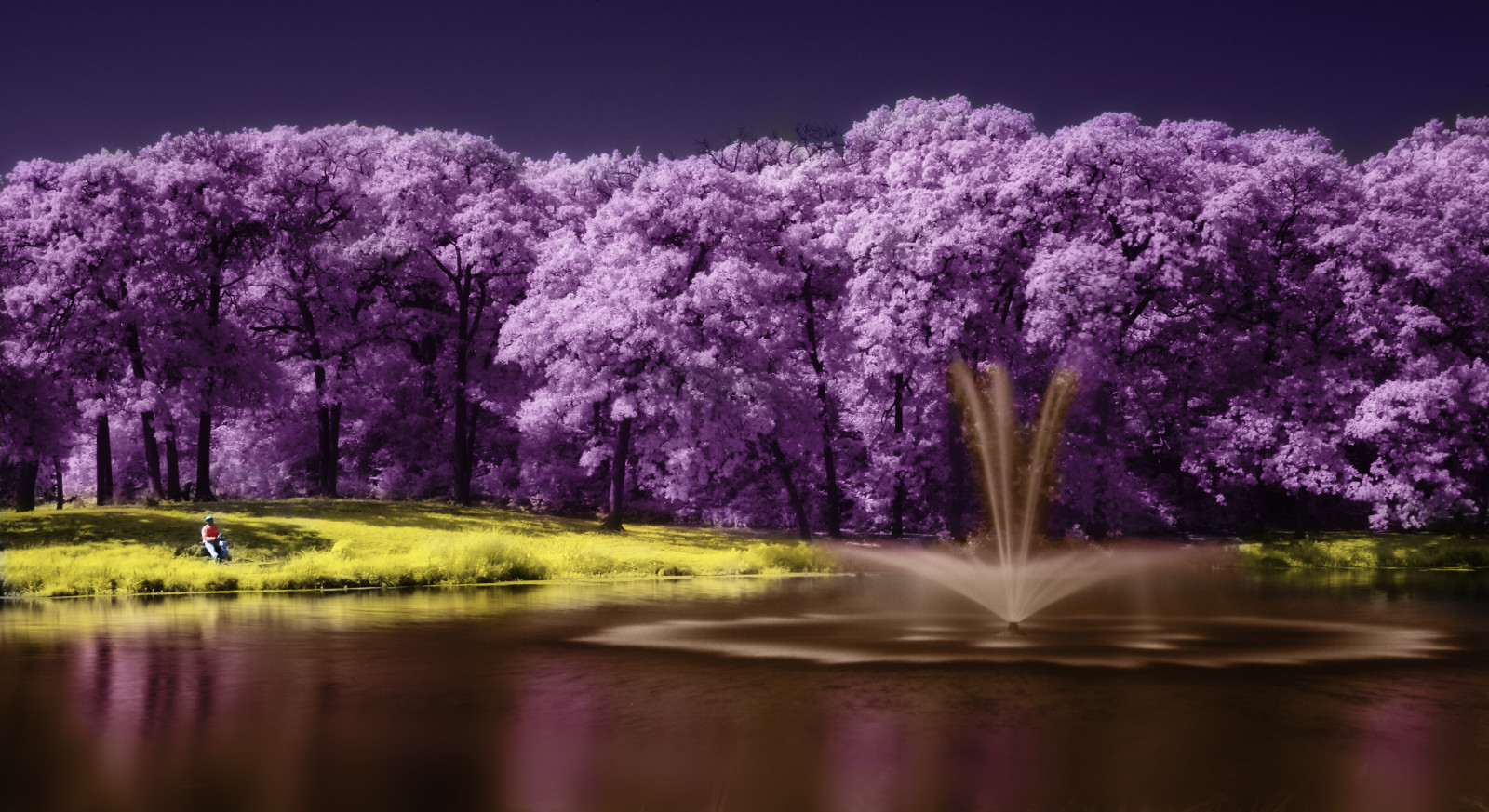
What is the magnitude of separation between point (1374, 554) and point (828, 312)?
75.7 feet

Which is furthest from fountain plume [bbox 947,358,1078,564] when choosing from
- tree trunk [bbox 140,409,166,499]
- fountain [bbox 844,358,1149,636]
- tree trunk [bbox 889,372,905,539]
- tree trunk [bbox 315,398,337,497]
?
tree trunk [bbox 140,409,166,499]

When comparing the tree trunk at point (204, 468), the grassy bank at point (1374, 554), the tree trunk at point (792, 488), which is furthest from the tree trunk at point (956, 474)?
the tree trunk at point (204, 468)

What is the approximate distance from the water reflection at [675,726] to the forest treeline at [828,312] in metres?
24.8

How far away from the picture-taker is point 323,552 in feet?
136

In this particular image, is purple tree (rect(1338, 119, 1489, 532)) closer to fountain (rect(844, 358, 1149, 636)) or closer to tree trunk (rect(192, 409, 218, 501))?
fountain (rect(844, 358, 1149, 636))

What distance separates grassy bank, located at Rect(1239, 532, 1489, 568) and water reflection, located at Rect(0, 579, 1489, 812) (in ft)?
77.7

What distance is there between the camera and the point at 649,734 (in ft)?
53.7

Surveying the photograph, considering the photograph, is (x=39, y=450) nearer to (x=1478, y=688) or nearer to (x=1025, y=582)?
(x=1025, y=582)

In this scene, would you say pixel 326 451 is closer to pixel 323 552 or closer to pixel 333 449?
pixel 333 449

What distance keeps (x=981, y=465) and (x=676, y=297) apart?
14170mm

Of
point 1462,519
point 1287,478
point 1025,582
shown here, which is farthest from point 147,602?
point 1462,519

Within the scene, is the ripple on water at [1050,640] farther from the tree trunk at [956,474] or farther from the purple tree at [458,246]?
the purple tree at [458,246]

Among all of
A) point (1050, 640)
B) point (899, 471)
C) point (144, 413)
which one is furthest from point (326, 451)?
point (1050, 640)

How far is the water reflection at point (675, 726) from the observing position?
13.4 meters
